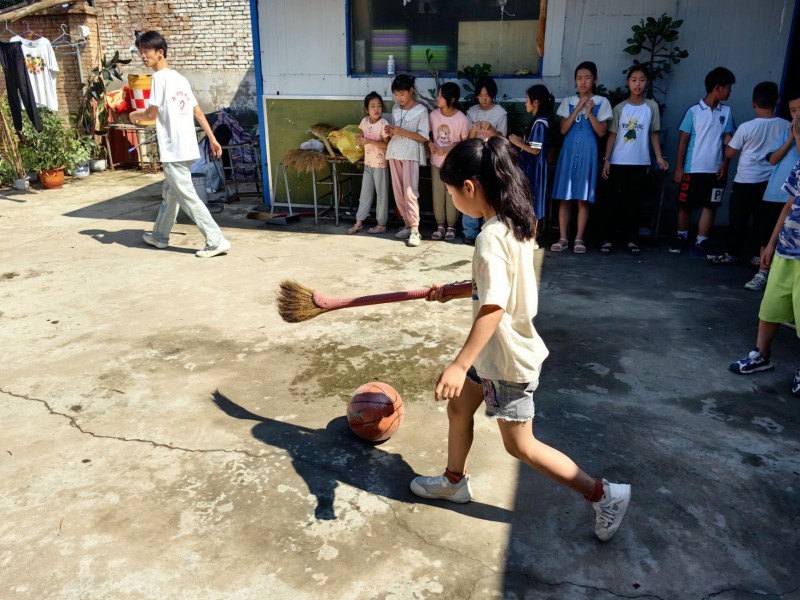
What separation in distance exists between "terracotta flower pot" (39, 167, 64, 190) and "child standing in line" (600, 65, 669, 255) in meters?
8.18

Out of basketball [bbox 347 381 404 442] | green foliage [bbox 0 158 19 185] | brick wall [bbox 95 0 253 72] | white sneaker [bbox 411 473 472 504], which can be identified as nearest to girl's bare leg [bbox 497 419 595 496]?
A: white sneaker [bbox 411 473 472 504]

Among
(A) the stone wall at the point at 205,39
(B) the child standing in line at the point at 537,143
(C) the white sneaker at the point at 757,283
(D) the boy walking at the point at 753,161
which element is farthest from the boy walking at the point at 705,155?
(A) the stone wall at the point at 205,39

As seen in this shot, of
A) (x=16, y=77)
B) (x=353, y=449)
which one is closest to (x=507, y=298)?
(x=353, y=449)

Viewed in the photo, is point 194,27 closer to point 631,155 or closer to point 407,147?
point 407,147

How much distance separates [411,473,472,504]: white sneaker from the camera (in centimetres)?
295

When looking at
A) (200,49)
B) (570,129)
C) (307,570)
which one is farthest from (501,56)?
(200,49)

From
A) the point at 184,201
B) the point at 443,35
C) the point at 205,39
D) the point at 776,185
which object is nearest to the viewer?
the point at 776,185

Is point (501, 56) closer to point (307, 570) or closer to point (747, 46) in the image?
point (747, 46)

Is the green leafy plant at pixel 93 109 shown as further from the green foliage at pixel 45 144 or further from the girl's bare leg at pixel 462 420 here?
the girl's bare leg at pixel 462 420

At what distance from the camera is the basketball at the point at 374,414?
335cm

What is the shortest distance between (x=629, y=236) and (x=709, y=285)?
4.30ft

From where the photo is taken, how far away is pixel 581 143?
6809mm

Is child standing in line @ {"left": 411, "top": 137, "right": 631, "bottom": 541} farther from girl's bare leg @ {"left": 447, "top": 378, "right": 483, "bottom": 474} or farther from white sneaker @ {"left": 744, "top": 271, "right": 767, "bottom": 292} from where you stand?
white sneaker @ {"left": 744, "top": 271, "right": 767, "bottom": 292}

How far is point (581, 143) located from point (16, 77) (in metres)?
8.22
